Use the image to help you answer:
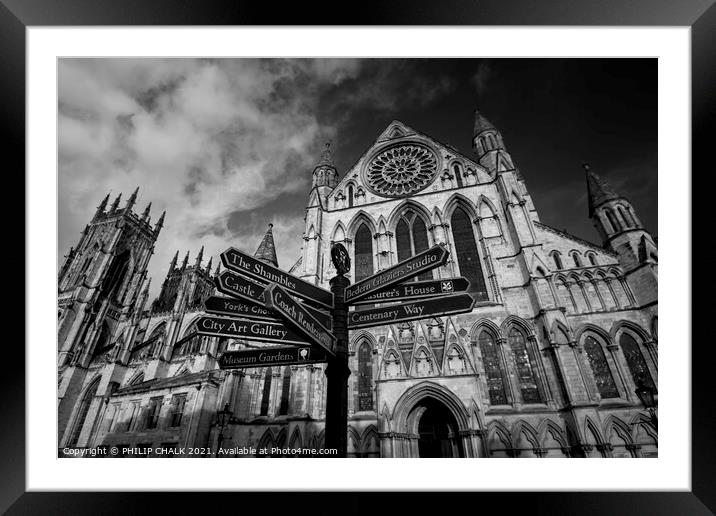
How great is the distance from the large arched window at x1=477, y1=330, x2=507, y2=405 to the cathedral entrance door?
135 centimetres

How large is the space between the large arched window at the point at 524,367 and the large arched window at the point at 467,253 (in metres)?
1.52

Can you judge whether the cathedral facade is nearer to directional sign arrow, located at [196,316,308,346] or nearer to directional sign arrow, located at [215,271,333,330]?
directional sign arrow, located at [196,316,308,346]

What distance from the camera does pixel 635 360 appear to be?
844 centimetres

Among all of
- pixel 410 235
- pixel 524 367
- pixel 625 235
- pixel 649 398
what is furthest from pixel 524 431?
pixel 410 235

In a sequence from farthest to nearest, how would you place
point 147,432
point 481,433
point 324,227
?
point 324,227 < point 147,432 < point 481,433

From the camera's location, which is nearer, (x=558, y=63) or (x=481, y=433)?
(x=558, y=63)

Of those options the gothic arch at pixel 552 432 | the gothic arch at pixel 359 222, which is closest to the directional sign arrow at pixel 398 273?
the gothic arch at pixel 552 432

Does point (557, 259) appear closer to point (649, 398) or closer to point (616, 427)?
point (616, 427)

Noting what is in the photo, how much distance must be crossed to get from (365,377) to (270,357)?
669 centimetres

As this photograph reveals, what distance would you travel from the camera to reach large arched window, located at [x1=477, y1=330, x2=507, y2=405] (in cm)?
912

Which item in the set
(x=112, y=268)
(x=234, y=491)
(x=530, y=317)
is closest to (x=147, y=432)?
(x=234, y=491)

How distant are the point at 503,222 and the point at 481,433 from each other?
281 inches
